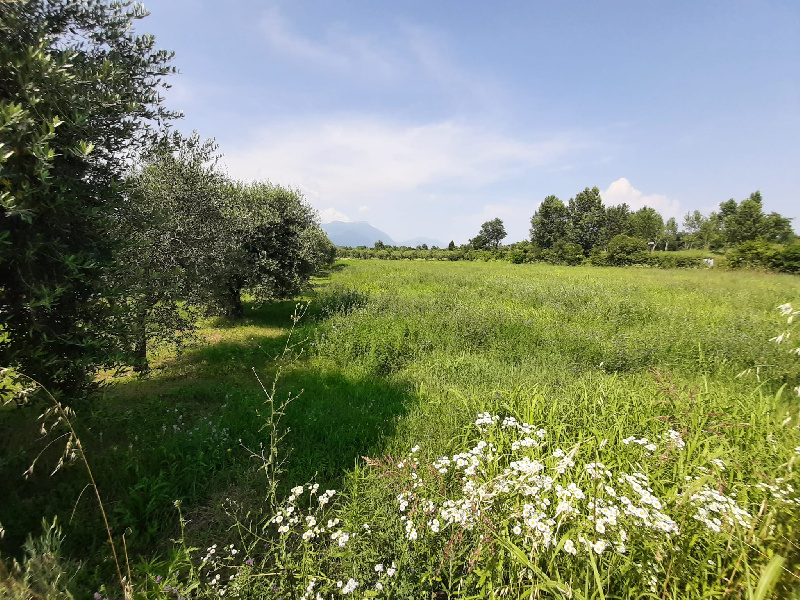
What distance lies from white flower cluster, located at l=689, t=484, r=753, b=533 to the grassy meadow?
0.06 ft

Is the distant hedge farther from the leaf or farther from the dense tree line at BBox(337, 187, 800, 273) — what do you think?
the leaf

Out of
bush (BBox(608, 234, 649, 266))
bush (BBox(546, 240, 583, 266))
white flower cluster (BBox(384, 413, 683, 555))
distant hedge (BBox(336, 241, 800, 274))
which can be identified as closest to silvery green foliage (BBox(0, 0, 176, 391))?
white flower cluster (BBox(384, 413, 683, 555))

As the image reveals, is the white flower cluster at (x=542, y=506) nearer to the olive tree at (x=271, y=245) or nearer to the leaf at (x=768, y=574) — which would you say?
the leaf at (x=768, y=574)

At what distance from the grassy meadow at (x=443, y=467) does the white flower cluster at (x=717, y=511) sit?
0.06ft

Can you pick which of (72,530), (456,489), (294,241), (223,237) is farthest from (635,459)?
(294,241)

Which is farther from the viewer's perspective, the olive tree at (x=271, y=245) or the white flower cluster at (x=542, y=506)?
the olive tree at (x=271, y=245)

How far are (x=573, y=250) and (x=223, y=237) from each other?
190ft

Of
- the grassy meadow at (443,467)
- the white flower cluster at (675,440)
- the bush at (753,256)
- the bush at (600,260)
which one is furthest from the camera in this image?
the bush at (600,260)

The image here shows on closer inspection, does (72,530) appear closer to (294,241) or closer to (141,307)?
(141,307)

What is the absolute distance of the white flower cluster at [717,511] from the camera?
216cm

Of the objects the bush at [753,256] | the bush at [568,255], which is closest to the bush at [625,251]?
the bush at [568,255]

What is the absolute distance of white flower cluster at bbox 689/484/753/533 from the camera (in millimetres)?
2155

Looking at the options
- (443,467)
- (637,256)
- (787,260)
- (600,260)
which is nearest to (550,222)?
(600,260)

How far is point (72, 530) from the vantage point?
354 centimetres
